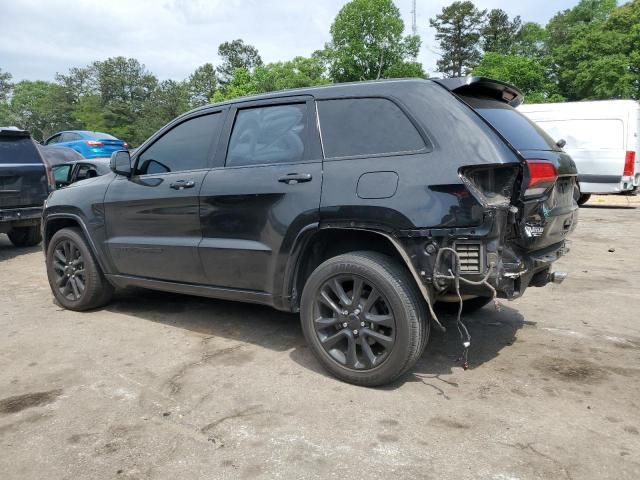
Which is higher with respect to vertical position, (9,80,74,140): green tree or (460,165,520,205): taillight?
(9,80,74,140): green tree

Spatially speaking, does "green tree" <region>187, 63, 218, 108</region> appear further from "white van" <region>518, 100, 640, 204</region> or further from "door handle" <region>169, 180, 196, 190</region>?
"door handle" <region>169, 180, 196, 190</region>

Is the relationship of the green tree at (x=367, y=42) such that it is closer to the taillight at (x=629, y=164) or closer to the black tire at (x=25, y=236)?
the taillight at (x=629, y=164)

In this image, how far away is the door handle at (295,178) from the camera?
3.35 meters

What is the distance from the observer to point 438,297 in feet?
10.1

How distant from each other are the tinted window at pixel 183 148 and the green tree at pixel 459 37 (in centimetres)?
6179

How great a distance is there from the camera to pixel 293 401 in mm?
3033

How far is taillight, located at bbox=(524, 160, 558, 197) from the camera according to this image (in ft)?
9.65

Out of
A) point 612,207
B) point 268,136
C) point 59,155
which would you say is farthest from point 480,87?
point 612,207

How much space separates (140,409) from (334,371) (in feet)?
3.85

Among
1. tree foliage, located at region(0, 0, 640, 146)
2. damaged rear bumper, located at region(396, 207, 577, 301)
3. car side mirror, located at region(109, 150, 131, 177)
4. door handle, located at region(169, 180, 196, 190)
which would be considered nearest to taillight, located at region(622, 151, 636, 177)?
damaged rear bumper, located at region(396, 207, 577, 301)

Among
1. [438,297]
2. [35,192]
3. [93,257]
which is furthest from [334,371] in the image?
[35,192]

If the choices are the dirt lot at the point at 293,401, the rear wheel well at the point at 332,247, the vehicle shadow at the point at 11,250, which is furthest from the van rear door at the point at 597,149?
the vehicle shadow at the point at 11,250

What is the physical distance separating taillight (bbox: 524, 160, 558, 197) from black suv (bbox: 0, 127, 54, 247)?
712 cm

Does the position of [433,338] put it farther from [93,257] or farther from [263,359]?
[93,257]
